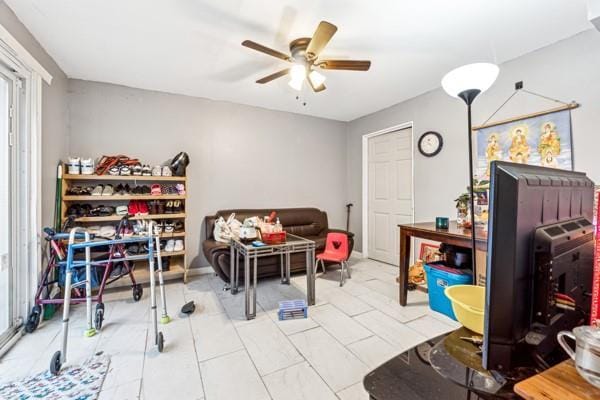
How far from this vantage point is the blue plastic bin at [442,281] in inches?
92.9

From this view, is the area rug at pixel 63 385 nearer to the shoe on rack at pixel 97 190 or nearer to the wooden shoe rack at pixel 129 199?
the wooden shoe rack at pixel 129 199

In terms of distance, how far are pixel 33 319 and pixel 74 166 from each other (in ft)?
5.22

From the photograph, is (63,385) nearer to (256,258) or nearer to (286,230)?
(256,258)

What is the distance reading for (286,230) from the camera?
4.26 meters

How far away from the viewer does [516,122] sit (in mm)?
2727

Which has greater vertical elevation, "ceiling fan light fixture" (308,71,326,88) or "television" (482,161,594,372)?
"ceiling fan light fixture" (308,71,326,88)

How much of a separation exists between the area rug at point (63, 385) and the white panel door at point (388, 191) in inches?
149

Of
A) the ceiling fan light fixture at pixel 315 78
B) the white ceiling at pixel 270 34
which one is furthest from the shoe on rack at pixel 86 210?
the ceiling fan light fixture at pixel 315 78

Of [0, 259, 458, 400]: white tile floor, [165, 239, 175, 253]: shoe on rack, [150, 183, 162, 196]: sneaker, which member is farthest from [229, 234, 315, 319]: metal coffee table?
[150, 183, 162, 196]: sneaker

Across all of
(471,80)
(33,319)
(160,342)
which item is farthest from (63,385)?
(471,80)

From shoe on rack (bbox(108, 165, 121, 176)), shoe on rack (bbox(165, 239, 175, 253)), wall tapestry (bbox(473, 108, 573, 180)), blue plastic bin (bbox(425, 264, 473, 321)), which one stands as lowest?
blue plastic bin (bbox(425, 264, 473, 321))

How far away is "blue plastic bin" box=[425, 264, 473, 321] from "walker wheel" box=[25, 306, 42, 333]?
348cm

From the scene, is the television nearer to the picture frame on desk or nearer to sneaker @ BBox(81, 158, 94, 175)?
the picture frame on desk

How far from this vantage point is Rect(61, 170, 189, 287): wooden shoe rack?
2.97 m
